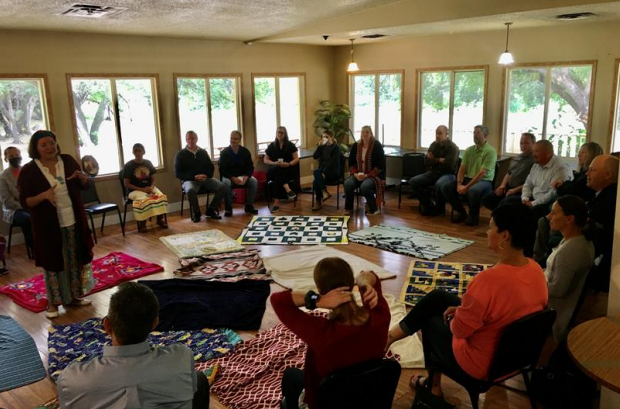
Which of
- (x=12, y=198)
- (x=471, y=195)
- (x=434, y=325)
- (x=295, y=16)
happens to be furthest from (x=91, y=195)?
(x=434, y=325)

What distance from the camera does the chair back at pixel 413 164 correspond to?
7477 millimetres

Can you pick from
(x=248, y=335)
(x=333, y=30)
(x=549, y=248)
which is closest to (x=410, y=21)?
(x=333, y=30)

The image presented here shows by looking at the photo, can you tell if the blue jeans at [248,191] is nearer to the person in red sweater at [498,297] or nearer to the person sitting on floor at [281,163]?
the person sitting on floor at [281,163]

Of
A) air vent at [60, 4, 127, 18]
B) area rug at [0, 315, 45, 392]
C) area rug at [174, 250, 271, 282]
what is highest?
air vent at [60, 4, 127, 18]

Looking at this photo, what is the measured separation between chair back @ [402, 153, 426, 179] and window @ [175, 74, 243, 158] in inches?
104

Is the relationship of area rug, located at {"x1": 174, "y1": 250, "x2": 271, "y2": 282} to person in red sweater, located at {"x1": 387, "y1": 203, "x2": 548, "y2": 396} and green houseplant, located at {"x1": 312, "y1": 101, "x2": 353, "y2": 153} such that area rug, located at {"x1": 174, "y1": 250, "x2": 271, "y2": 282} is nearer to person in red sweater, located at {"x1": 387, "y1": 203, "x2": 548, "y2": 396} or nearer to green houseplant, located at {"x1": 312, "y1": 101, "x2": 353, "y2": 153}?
person in red sweater, located at {"x1": 387, "y1": 203, "x2": 548, "y2": 396}

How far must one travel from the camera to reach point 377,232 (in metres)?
5.99

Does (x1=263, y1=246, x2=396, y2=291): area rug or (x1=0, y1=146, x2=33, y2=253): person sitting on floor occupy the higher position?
(x1=0, y1=146, x2=33, y2=253): person sitting on floor

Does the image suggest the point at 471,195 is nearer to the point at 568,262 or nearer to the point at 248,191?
the point at 248,191

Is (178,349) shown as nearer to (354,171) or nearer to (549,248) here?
(549,248)

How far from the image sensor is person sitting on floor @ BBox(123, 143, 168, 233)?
6.22 metres

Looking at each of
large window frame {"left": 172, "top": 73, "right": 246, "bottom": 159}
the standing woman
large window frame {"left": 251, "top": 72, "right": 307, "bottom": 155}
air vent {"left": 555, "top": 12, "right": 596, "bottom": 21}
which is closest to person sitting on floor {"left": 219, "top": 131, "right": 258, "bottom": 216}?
large window frame {"left": 172, "top": 73, "right": 246, "bottom": 159}

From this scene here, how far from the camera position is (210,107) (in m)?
7.70

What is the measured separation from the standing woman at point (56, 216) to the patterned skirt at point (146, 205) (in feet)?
7.15
